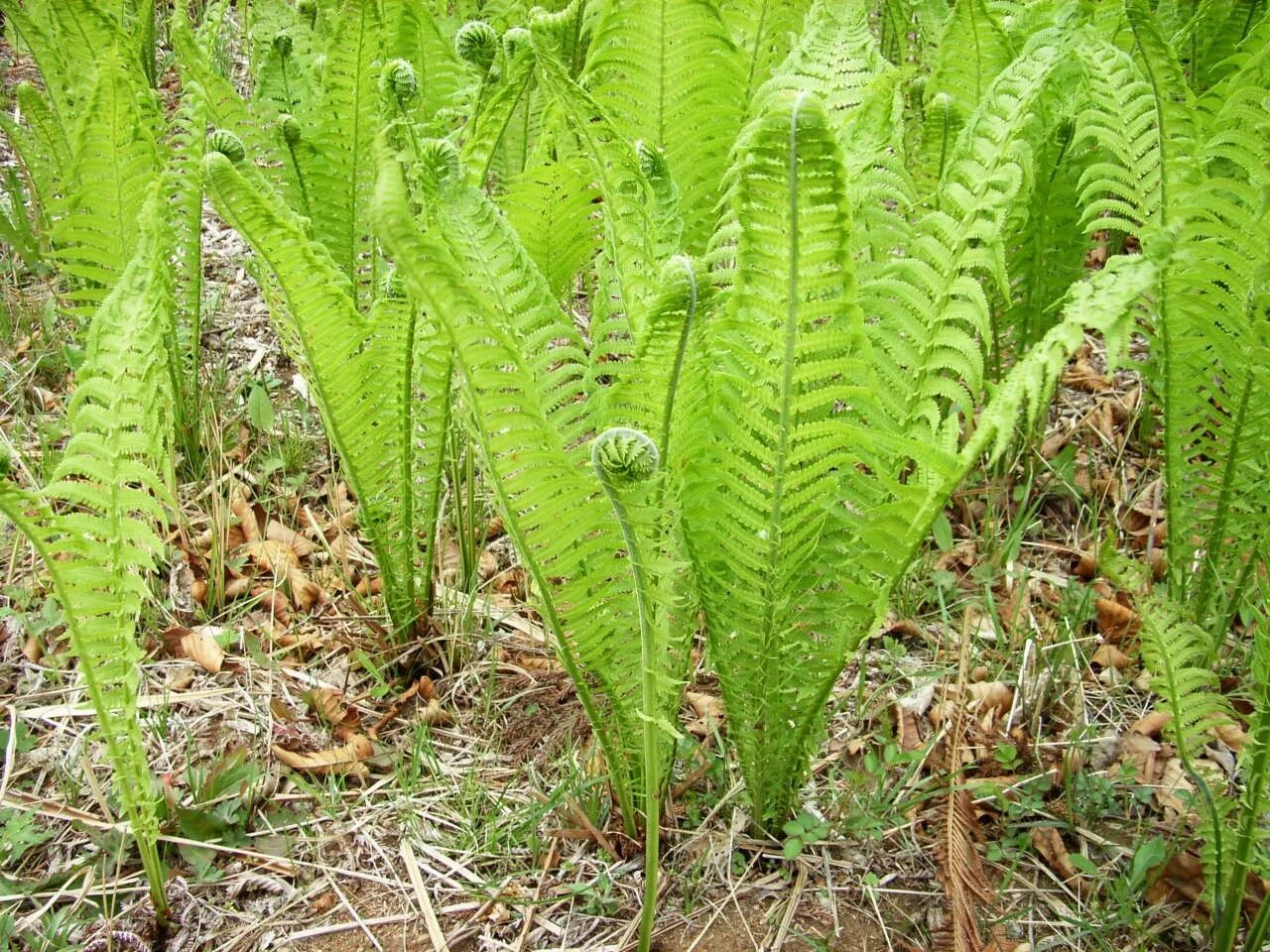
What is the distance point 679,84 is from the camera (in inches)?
74.4

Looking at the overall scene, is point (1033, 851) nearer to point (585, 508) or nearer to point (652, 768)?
point (652, 768)

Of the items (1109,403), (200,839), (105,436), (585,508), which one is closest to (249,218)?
(105,436)

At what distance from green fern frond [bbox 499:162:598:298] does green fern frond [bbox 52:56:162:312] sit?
29.8 inches

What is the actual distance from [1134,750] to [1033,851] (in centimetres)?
29

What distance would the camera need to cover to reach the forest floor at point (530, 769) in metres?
1.52

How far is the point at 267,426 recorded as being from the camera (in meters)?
2.49

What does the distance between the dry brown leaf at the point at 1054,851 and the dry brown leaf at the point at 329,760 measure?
42.7 inches

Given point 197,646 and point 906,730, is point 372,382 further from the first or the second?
point 906,730

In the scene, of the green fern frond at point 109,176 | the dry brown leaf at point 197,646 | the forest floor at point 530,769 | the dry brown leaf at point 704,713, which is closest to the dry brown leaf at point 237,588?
the forest floor at point 530,769

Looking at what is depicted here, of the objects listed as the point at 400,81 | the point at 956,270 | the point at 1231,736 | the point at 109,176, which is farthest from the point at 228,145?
the point at 1231,736

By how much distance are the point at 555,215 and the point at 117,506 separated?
932mm

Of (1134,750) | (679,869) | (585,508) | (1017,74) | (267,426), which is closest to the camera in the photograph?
(585,508)

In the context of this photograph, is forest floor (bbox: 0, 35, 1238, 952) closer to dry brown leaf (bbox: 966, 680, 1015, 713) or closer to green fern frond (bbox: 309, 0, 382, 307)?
dry brown leaf (bbox: 966, 680, 1015, 713)

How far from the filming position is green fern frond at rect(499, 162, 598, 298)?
185 cm
